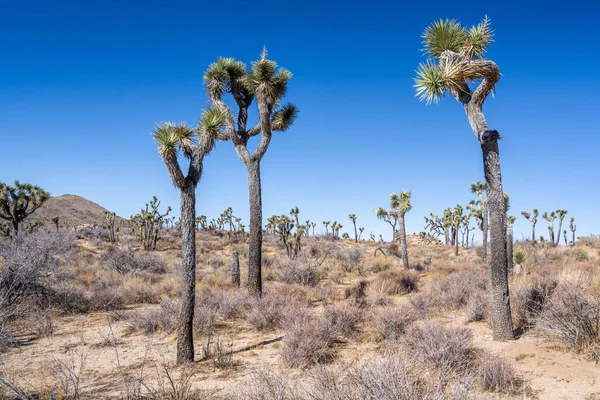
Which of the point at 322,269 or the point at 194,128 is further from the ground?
the point at 194,128

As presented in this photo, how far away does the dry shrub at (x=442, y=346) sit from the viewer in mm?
5766

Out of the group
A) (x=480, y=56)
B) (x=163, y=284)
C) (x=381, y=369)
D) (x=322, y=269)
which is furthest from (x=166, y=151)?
(x=322, y=269)

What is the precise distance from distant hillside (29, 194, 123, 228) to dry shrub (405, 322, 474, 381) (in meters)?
78.6

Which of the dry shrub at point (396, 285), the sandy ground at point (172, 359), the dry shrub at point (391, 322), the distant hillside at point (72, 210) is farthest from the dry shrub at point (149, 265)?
the distant hillside at point (72, 210)

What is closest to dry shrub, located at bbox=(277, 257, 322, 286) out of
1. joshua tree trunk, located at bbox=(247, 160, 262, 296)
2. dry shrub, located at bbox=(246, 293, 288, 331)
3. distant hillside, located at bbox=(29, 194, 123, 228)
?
joshua tree trunk, located at bbox=(247, 160, 262, 296)

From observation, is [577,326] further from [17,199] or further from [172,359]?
[17,199]

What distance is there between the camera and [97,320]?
11.2 metres

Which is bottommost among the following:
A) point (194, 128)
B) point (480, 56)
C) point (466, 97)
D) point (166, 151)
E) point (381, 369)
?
point (381, 369)

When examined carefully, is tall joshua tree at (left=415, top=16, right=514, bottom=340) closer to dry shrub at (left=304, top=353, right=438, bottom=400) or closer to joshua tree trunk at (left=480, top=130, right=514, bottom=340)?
joshua tree trunk at (left=480, top=130, right=514, bottom=340)

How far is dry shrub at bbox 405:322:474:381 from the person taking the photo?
5.77 metres

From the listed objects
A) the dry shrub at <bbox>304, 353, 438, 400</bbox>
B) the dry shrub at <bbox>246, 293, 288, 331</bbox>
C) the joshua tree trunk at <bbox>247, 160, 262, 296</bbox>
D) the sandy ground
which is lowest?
the sandy ground

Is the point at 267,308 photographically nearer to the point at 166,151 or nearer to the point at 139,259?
the point at 166,151

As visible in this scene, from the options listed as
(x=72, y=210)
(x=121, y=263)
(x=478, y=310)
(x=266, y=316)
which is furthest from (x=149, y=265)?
(x=72, y=210)

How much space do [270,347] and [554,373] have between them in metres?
5.32
